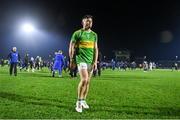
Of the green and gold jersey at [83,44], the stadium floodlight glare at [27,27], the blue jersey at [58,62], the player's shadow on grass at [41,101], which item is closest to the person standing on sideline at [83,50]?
the green and gold jersey at [83,44]

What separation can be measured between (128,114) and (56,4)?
263ft

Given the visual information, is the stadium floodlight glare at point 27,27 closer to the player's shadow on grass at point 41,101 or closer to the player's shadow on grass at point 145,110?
the player's shadow on grass at point 41,101

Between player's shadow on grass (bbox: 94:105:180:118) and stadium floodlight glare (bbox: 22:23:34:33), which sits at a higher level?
stadium floodlight glare (bbox: 22:23:34:33)

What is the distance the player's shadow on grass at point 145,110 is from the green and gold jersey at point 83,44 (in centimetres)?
141

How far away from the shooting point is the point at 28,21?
85.2 metres

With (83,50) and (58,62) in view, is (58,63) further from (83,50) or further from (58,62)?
(83,50)

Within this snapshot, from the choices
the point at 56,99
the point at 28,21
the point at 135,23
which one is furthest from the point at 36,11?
the point at 56,99

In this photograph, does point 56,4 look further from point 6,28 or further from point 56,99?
point 56,99

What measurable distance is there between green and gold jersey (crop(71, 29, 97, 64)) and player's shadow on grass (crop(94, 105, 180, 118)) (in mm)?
1412

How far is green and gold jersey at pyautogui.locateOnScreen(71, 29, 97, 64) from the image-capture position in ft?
34.5

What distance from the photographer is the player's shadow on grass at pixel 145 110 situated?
10.2m

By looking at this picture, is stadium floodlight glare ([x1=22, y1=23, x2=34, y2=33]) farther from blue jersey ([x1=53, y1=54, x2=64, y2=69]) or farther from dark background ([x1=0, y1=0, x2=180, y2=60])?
blue jersey ([x1=53, y1=54, x2=64, y2=69])

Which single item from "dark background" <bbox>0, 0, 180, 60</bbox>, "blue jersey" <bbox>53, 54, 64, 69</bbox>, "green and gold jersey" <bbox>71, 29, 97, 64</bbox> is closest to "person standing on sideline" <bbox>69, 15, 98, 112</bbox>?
"green and gold jersey" <bbox>71, 29, 97, 64</bbox>

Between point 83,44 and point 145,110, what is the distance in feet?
7.49
